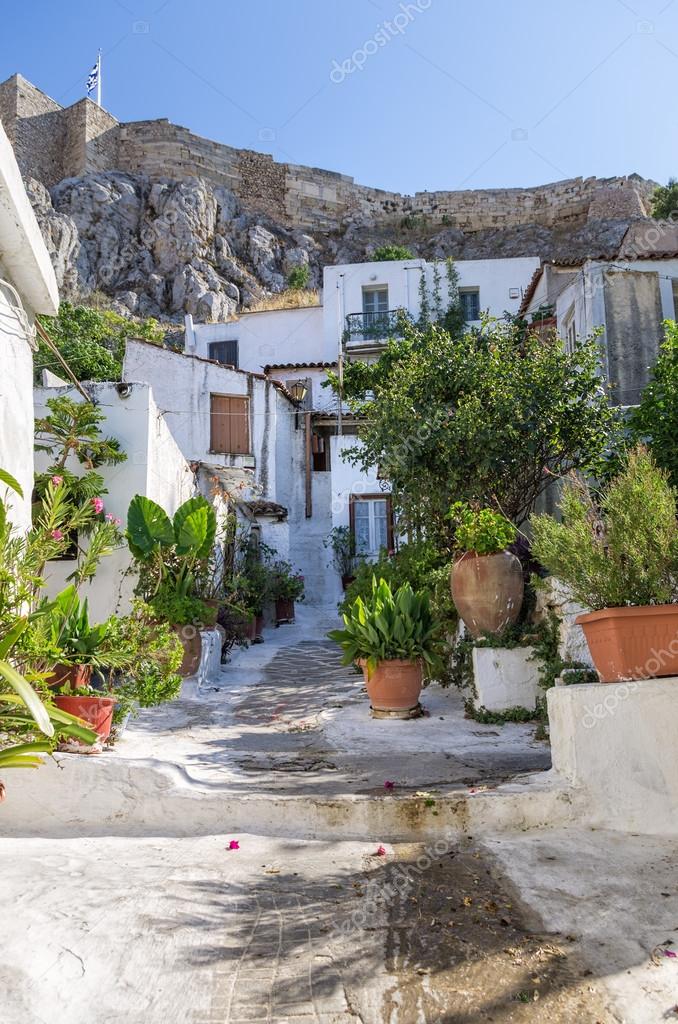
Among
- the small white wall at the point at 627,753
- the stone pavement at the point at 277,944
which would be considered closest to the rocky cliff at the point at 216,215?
the small white wall at the point at 627,753

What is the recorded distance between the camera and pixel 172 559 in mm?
10312

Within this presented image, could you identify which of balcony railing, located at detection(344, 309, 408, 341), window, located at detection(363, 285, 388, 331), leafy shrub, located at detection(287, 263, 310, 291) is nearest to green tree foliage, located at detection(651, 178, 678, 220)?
window, located at detection(363, 285, 388, 331)

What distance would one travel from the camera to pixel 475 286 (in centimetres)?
2744

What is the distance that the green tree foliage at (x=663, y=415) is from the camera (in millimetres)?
7875

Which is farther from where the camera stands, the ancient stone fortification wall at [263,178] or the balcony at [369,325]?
the ancient stone fortification wall at [263,178]

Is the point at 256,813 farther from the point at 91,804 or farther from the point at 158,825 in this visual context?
the point at 91,804

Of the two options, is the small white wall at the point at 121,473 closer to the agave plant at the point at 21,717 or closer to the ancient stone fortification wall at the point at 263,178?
the agave plant at the point at 21,717

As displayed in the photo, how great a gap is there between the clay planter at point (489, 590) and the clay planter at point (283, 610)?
10.4 m

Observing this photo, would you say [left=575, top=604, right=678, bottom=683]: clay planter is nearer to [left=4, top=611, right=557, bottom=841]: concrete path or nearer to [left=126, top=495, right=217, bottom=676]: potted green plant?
[left=4, top=611, right=557, bottom=841]: concrete path

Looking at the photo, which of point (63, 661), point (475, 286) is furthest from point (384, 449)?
point (475, 286)

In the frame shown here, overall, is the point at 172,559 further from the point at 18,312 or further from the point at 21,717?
the point at 21,717

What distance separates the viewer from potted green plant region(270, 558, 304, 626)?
17.3m

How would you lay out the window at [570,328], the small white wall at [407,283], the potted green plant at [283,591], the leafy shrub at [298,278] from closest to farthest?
1. the window at [570,328]
2. the potted green plant at [283,591]
3. the small white wall at [407,283]
4. the leafy shrub at [298,278]

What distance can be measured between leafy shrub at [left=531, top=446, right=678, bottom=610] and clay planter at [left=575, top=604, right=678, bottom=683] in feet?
0.58
